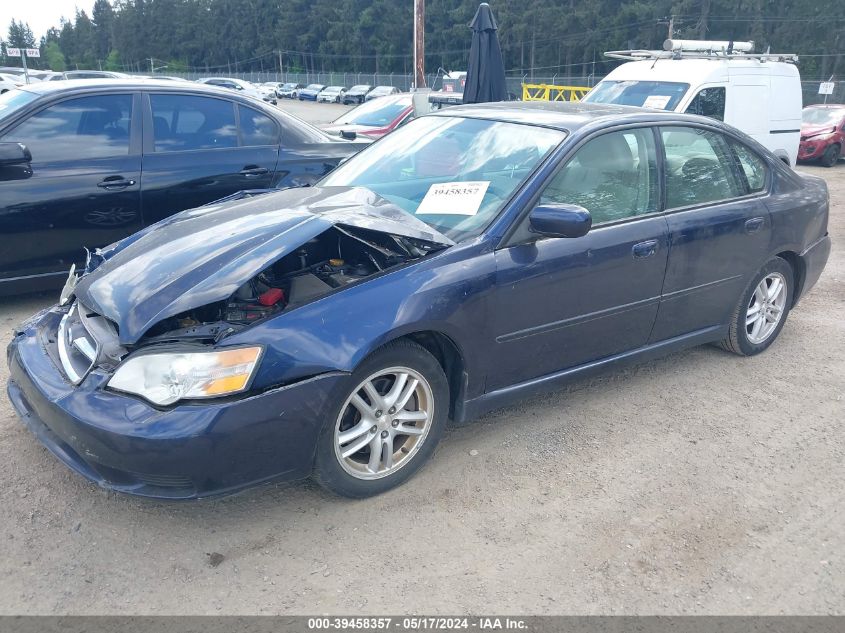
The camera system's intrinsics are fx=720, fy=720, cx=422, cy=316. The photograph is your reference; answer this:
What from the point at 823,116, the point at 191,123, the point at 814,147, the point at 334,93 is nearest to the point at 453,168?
the point at 191,123

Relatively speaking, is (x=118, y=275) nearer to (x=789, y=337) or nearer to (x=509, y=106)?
(x=509, y=106)

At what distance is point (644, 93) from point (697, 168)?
6.02 m

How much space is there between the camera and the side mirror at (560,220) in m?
3.21

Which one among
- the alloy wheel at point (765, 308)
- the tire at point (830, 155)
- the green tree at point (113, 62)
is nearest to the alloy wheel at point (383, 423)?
the alloy wheel at point (765, 308)

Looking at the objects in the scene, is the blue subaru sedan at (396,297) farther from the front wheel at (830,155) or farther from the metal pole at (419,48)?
the front wheel at (830,155)

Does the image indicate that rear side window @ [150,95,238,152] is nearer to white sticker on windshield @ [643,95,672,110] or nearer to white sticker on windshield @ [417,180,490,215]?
white sticker on windshield @ [417,180,490,215]

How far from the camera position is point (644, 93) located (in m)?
9.67

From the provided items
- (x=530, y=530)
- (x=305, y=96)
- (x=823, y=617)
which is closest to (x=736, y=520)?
(x=823, y=617)

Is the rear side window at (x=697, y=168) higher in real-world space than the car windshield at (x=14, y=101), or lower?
lower

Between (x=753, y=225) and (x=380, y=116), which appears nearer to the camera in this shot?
(x=753, y=225)

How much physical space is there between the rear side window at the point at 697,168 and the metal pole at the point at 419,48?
1363cm

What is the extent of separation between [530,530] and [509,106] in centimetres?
249

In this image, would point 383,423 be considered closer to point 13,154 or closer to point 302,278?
point 302,278

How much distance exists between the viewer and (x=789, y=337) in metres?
5.25
